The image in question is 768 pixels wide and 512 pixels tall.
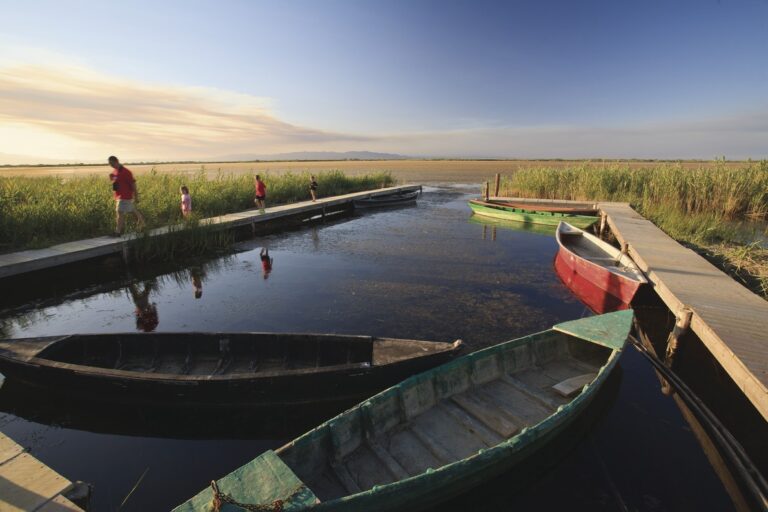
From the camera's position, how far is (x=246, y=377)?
15.7 ft

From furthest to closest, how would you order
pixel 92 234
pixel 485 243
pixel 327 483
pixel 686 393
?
pixel 485 243
pixel 92 234
pixel 686 393
pixel 327 483

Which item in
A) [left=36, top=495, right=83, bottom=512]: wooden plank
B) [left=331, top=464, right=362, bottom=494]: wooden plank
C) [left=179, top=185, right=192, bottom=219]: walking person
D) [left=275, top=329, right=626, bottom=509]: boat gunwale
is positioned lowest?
[left=331, top=464, right=362, bottom=494]: wooden plank

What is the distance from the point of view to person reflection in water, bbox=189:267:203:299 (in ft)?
32.4

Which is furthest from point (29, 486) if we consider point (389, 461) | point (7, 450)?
point (389, 461)

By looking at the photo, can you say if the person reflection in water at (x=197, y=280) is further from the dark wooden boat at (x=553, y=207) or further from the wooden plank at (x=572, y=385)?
the dark wooden boat at (x=553, y=207)

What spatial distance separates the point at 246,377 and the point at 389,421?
1.96 meters

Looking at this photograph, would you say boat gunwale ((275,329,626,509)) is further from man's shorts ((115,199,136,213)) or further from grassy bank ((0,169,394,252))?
grassy bank ((0,169,394,252))

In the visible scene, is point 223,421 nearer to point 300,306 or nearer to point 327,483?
point 327,483

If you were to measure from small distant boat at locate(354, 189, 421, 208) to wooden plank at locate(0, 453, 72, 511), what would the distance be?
2168 cm

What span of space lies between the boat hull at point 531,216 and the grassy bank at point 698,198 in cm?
264

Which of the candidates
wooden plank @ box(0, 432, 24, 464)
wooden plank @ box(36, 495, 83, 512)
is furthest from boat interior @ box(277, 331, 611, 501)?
wooden plank @ box(0, 432, 24, 464)

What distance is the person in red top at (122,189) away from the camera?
1077 centimetres

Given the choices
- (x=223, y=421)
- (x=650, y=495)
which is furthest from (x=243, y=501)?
(x=650, y=495)

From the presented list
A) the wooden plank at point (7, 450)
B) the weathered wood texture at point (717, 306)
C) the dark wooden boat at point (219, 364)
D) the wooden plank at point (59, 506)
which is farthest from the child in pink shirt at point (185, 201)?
the weathered wood texture at point (717, 306)
